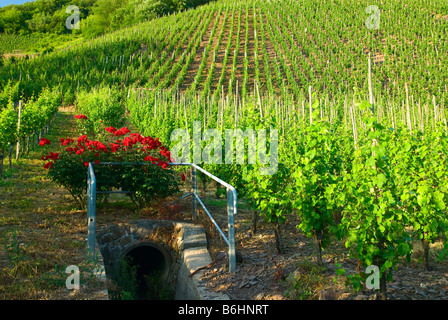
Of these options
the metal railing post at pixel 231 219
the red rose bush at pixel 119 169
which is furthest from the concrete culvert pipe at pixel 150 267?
the metal railing post at pixel 231 219

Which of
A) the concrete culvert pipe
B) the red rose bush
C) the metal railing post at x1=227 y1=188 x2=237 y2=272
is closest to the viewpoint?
the metal railing post at x1=227 y1=188 x2=237 y2=272

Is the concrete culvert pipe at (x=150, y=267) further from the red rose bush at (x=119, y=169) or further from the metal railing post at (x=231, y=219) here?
the metal railing post at (x=231, y=219)

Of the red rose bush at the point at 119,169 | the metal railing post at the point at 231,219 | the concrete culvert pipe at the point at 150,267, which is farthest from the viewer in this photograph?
the red rose bush at the point at 119,169

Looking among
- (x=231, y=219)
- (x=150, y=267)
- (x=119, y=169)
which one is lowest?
(x=150, y=267)

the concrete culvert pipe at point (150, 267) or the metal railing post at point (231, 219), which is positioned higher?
the metal railing post at point (231, 219)

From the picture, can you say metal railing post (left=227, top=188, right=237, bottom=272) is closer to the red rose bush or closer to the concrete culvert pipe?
the concrete culvert pipe

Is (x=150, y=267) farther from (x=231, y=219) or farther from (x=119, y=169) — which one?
(x=231, y=219)

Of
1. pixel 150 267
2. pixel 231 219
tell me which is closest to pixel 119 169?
pixel 150 267

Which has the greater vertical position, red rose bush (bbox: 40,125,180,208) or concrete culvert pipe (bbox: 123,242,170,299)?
red rose bush (bbox: 40,125,180,208)

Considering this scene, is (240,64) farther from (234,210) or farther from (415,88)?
(234,210)

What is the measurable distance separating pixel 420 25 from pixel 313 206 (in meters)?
38.4

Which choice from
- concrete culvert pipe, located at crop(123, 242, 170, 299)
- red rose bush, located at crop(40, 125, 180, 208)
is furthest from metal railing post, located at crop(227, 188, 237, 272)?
red rose bush, located at crop(40, 125, 180, 208)

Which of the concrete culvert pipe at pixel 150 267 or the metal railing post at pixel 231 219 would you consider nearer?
the metal railing post at pixel 231 219

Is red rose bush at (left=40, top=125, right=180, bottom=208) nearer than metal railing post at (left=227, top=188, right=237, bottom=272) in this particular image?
No
